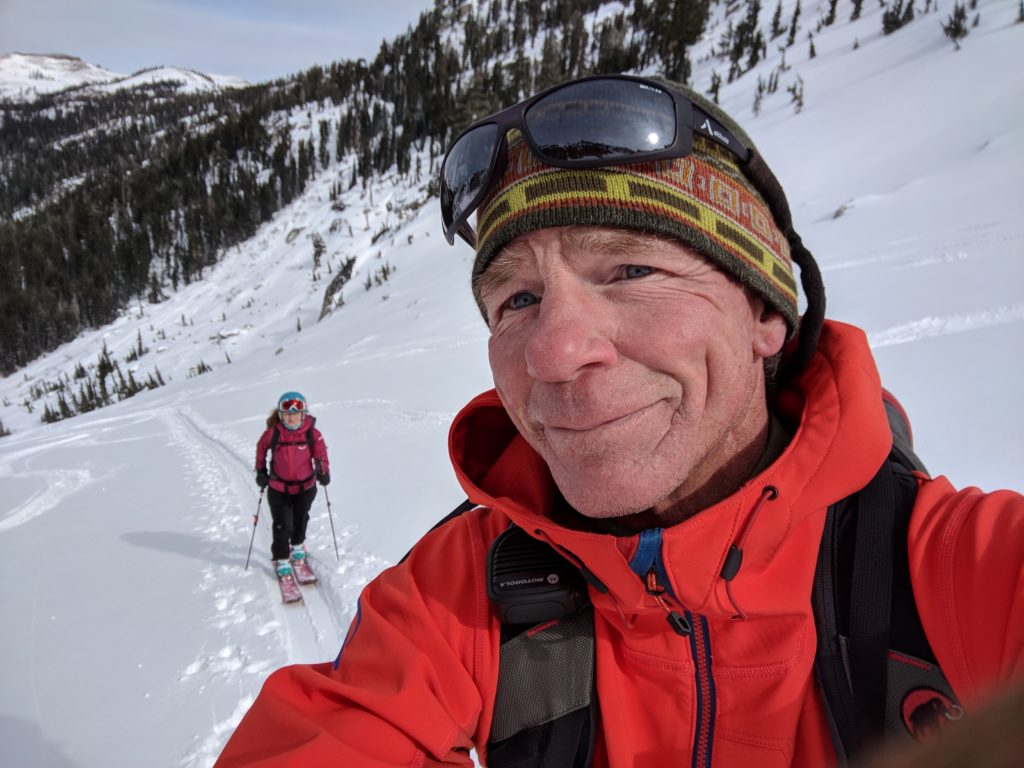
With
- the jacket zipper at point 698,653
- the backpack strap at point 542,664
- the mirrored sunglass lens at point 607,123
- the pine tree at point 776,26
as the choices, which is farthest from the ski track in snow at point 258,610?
the pine tree at point 776,26

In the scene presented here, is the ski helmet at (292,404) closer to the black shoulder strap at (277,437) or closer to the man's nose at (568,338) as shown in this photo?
the black shoulder strap at (277,437)

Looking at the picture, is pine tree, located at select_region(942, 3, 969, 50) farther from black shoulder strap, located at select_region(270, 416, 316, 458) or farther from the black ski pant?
the black ski pant

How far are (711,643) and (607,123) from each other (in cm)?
129

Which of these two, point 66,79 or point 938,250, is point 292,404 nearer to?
point 938,250

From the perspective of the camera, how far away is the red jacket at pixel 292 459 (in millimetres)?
4781

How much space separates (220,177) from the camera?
6512 cm

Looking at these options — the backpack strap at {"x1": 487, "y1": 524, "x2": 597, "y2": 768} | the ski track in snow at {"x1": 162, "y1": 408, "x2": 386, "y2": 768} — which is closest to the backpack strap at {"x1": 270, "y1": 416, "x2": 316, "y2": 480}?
the ski track in snow at {"x1": 162, "y1": 408, "x2": 386, "y2": 768}

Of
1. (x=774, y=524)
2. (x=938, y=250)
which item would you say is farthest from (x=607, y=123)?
(x=938, y=250)

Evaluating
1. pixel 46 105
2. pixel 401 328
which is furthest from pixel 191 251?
pixel 46 105

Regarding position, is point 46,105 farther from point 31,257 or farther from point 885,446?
point 885,446

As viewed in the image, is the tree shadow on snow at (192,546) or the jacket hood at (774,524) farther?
the tree shadow on snow at (192,546)

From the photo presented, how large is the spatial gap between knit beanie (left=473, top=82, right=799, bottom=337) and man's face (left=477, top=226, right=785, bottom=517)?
1.4 inches

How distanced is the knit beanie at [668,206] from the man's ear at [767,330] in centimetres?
2

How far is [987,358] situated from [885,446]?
5.23m
